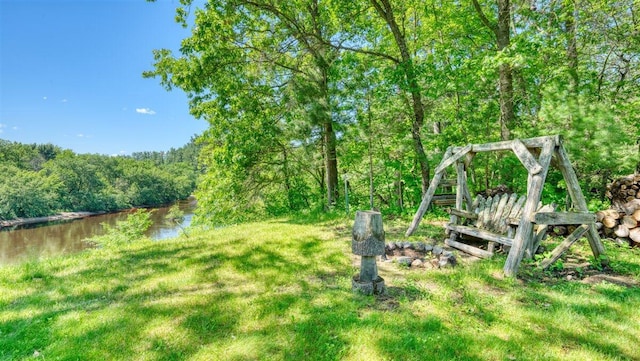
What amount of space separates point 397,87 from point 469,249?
5033 millimetres

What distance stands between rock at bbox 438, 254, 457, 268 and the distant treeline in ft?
181

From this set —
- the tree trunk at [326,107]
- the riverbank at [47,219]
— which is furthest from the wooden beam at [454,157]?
the riverbank at [47,219]

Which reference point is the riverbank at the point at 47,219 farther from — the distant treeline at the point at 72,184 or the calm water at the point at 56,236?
the calm water at the point at 56,236

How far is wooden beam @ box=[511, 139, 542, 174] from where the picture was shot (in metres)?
4.23

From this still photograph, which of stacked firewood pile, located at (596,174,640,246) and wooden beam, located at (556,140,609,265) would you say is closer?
wooden beam, located at (556,140,609,265)

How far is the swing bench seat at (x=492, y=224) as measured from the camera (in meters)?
4.72

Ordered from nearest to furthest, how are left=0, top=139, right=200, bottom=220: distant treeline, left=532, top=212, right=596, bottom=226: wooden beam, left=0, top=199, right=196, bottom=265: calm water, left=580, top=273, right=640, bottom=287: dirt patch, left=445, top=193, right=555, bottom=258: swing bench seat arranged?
left=580, top=273, right=640, bottom=287: dirt patch → left=532, top=212, right=596, bottom=226: wooden beam → left=445, top=193, right=555, bottom=258: swing bench seat → left=0, top=199, right=196, bottom=265: calm water → left=0, top=139, right=200, bottom=220: distant treeline

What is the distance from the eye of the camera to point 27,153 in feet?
213

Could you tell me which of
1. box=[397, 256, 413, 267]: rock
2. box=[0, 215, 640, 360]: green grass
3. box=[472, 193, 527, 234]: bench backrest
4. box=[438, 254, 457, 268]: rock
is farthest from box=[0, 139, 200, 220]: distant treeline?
box=[472, 193, 527, 234]: bench backrest

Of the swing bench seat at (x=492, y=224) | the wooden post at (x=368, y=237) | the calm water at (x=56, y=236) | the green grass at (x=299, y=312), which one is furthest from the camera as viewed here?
the calm water at (x=56, y=236)

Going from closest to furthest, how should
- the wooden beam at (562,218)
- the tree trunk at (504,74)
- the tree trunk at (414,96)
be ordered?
the wooden beam at (562,218) → the tree trunk at (504,74) → the tree trunk at (414,96)

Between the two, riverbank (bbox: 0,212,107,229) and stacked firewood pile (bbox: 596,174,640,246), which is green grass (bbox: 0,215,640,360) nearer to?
stacked firewood pile (bbox: 596,174,640,246)

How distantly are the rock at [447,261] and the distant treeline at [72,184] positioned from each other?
5530cm

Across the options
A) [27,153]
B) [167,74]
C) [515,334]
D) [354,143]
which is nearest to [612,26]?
[354,143]
